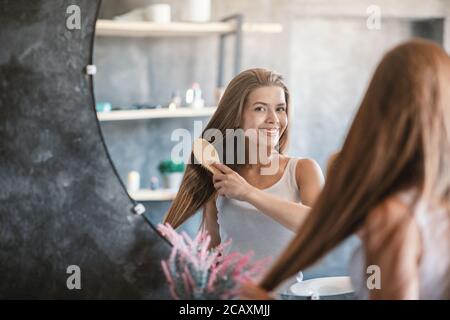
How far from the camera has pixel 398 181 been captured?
0.83 metres

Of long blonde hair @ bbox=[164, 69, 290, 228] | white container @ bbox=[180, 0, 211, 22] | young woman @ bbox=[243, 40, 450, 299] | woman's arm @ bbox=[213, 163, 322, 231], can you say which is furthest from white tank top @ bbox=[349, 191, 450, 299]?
white container @ bbox=[180, 0, 211, 22]

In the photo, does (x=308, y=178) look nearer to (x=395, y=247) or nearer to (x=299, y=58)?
(x=299, y=58)

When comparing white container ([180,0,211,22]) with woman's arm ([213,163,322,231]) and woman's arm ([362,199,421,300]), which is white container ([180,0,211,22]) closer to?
woman's arm ([213,163,322,231])

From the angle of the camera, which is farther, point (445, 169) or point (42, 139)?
point (42, 139)

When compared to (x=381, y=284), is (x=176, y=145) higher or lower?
higher

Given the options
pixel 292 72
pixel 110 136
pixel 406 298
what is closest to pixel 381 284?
pixel 406 298

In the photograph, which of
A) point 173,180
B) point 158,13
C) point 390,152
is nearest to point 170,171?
point 173,180

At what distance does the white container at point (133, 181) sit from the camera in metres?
1.14

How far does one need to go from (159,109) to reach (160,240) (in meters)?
0.21

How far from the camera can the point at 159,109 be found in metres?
1.12

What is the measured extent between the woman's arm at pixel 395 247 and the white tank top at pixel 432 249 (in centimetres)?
2

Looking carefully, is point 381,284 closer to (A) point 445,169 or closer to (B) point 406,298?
(B) point 406,298

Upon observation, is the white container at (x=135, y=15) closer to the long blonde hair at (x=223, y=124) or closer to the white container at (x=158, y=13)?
the white container at (x=158, y=13)

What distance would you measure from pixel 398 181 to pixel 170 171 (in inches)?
16.0
